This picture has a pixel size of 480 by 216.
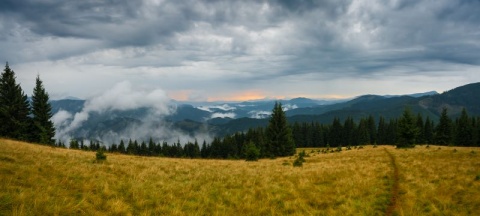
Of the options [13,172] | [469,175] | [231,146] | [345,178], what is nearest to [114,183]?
[13,172]

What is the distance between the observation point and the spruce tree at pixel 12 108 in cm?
5612

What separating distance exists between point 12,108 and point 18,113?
2092 mm

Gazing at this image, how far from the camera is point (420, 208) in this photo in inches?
439

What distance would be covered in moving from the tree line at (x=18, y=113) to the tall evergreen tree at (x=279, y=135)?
48.2 m

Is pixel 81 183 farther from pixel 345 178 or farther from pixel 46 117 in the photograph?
pixel 46 117

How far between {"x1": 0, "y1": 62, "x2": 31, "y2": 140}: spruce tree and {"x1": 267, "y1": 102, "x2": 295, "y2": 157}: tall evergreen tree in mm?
54097

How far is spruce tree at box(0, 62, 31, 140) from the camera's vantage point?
56125 millimetres

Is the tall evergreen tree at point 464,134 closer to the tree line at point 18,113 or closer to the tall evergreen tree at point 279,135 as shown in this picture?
the tall evergreen tree at point 279,135

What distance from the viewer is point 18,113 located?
2328 inches

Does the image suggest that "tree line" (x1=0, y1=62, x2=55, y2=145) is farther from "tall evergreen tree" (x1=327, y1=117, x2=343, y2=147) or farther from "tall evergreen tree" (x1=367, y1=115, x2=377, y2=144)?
"tall evergreen tree" (x1=367, y1=115, x2=377, y2=144)

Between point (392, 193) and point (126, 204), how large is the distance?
478 inches

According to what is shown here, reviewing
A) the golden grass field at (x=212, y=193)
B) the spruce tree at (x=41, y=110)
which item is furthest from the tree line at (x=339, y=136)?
the golden grass field at (x=212, y=193)

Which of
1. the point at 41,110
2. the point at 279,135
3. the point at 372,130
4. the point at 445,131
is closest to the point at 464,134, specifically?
the point at 445,131

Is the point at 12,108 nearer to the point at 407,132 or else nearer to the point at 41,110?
the point at 41,110
